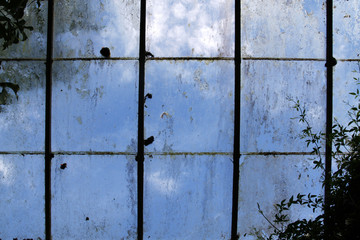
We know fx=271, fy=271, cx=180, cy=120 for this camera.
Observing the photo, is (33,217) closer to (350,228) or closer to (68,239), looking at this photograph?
(68,239)

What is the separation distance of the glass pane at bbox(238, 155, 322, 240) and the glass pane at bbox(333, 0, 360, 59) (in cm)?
164

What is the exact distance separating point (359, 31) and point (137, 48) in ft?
10.3

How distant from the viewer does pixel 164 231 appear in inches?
154

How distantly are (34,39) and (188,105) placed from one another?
236cm

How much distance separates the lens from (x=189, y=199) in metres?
3.90

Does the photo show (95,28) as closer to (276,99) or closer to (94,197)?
(94,197)

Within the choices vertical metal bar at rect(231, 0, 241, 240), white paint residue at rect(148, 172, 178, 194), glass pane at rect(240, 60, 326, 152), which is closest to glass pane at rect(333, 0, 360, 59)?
glass pane at rect(240, 60, 326, 152)

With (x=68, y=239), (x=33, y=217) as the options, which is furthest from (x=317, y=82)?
(x=33, y=217)

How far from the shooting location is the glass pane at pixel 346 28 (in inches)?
151

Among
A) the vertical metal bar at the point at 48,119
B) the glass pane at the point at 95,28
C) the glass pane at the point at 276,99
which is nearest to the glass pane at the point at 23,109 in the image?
the vertical metal bar at the point at 48,119

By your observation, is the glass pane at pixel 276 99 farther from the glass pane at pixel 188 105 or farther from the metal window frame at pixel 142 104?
the glass pane at pixel 188 105

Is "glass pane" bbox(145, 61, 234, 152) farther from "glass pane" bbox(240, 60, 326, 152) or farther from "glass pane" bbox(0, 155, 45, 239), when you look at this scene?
"glass pane" bbox(0, 155, 45, 239)

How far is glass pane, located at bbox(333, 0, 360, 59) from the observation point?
12.6 feet

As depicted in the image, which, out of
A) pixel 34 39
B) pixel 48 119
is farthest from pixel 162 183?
pixel 34 39
